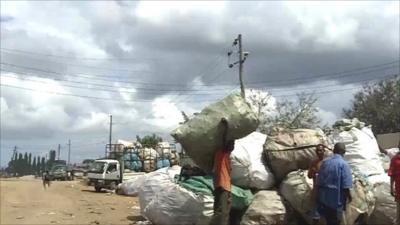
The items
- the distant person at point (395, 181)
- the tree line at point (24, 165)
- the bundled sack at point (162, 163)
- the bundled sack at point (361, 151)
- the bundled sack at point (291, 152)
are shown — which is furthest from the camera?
the tree line at point (24, 165)

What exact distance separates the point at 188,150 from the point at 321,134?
2447 mm

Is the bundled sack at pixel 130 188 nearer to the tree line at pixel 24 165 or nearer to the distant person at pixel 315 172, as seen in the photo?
the distant person at pixel 315 172

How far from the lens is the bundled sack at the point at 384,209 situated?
9125 mm

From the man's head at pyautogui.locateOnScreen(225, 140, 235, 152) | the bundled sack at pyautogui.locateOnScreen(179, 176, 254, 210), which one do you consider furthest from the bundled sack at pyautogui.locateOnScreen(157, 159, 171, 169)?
the man's head at pyautogui.locateOnScreen(225, 140, 235, 152)

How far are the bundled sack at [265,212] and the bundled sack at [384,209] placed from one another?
1492 millimetres

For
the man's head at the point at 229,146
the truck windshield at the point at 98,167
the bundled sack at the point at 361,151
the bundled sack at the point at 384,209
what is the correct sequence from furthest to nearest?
the truck windshield at the point at 98,167 < the bundled sack at the point at 361,151 < the bundled sack at the point at 384,209 < the man's head at the point at 229,146

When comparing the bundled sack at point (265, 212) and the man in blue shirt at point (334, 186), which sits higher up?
the man in blue shirt at point (334, 186)

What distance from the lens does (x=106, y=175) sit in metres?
30.1

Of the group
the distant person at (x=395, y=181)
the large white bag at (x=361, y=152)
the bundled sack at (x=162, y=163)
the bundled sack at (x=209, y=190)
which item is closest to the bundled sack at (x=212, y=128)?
the bundled sack at (x=209, y=190)

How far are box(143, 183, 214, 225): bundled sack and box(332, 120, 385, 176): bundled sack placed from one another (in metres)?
2.57

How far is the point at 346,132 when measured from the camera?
10266 mm

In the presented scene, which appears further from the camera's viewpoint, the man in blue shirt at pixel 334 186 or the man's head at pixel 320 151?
the man's head at pixel 320 151

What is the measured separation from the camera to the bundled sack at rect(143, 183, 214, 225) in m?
8.65

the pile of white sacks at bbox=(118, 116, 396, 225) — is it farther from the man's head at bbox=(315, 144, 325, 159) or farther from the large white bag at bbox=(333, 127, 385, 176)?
the man's head at bbox=(315, 144, 325, 159)
